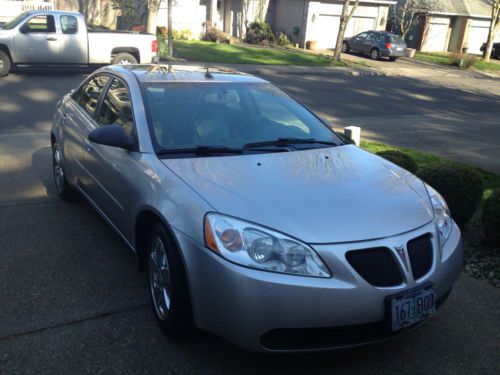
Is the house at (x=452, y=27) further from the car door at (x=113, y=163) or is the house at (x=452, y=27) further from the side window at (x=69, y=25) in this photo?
the car door at (x=113, y=163)

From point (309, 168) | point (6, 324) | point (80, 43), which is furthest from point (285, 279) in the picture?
point (80, 43)

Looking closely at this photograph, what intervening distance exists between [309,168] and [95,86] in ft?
8.25

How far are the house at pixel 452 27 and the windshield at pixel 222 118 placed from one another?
3645 cm

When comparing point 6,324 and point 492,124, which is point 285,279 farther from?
point 492,124

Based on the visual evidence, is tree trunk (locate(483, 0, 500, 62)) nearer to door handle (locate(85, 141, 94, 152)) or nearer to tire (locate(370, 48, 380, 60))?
tire (locate(370, 48, 380, 60))

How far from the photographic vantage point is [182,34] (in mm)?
29516

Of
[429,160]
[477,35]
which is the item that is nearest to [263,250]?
[429,160]

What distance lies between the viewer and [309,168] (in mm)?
3611

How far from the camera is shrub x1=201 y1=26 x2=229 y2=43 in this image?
98.7 feet

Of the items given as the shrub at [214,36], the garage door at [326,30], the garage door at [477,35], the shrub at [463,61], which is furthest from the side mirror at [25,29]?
the garage door at [477,35]

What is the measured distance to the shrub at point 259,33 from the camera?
31.2 meters

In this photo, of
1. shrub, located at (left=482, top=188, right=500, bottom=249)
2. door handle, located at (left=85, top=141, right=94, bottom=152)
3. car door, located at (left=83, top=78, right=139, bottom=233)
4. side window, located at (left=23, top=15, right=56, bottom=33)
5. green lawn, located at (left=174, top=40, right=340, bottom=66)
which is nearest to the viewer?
car door, located at (left=83, top=78, right=139, bottom=233)

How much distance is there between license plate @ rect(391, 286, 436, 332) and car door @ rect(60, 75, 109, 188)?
3026mm

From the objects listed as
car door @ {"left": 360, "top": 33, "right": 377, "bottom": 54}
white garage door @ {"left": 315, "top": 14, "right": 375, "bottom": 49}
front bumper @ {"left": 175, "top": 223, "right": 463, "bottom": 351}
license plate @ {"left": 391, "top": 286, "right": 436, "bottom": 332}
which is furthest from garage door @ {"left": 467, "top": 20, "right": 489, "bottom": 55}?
front bumper @ {"left": 175, "top": 223, "right": 463, "bottom": 351}
